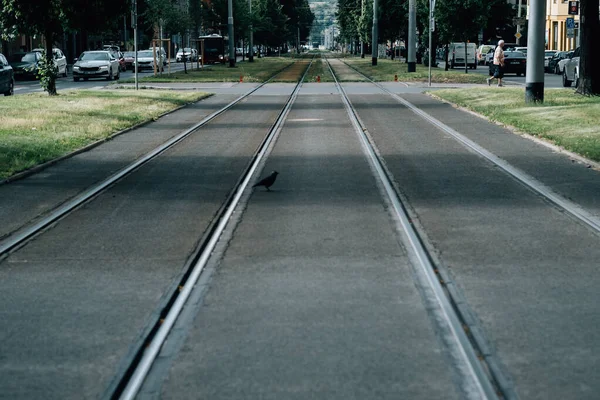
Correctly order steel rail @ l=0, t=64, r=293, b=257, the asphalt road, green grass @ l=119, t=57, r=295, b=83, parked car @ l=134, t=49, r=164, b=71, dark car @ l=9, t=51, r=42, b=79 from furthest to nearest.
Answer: parked car @ l=134, t=49, r=164, b=71, dark car @ l=9, t=51, r=42, b=79, green grass @ l=119, t=57, r=295, b=83, steel rail @ l=0, t=64, r=293, b=257, the asphalt road

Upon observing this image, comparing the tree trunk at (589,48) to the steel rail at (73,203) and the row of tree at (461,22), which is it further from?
the steel rail at (73,203)

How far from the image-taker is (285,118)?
2489 centimetres

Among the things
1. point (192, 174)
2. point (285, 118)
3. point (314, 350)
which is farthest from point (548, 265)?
point (285, 118)

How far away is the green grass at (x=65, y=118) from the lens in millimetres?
16812

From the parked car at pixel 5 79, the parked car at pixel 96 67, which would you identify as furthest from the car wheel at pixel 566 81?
the parked car at pixel 96 67

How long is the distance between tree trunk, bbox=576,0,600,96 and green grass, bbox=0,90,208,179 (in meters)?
11.2

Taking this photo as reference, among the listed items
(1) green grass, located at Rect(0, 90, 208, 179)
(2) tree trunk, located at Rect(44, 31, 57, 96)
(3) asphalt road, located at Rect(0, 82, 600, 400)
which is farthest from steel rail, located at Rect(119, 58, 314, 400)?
(2) tree trunk, located at Rect(44, 31, 57, 96)

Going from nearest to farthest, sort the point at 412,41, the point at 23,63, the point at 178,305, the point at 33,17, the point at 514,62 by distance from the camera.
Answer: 1. the point at 178,305
2. the point at 33,17
3. the point at 23,63
4. the point at 412,41
5. the point at 514,62

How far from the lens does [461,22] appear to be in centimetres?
5616

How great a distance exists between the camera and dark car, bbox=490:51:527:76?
5541 cm

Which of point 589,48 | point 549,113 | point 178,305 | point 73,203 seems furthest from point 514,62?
point 178,305

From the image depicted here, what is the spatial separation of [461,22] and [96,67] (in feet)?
61.4

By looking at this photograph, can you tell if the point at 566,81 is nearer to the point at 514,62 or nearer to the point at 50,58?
the point at 514,62

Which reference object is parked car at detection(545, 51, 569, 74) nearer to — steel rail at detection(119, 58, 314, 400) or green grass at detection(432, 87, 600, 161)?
green grass at detection(432, 87, 600, 161)
